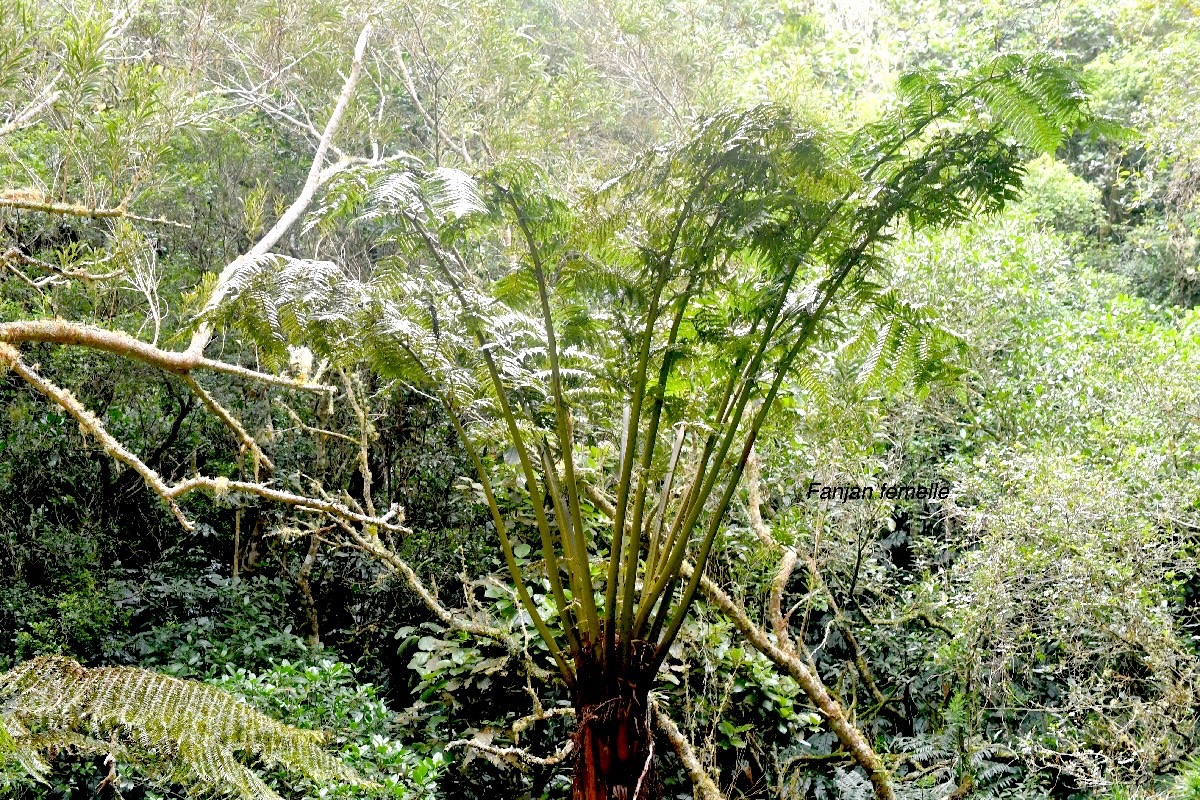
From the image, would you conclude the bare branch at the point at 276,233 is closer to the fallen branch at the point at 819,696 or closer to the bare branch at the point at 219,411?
the bare branch at the point at 219,411

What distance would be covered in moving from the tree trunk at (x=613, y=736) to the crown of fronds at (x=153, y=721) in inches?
20.0

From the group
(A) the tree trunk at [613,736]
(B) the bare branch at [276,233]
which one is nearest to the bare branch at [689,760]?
(A) the tree trunk at [613,736]

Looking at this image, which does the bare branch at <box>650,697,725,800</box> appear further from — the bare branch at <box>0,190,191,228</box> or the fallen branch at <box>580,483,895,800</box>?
the bare branch at <box>0,190,191,228</box>

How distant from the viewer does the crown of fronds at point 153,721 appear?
1655 mm

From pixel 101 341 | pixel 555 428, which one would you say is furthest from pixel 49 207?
pixel 555 428

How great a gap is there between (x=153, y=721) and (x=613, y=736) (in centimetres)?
94

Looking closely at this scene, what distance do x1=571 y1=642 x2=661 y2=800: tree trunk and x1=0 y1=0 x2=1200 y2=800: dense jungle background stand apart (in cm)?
1

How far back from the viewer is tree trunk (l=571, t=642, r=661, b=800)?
6.47ft

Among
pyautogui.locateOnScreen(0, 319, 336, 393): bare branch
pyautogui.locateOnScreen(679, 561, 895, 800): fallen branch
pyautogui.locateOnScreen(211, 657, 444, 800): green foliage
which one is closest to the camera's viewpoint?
pyautogui.locateOnScreen(0, 319, 336, 393): bare branch

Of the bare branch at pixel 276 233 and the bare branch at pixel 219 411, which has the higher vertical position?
the bare branch at pixel 276 233

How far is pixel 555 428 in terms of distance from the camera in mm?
3668

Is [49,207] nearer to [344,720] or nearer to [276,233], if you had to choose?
[276,233]

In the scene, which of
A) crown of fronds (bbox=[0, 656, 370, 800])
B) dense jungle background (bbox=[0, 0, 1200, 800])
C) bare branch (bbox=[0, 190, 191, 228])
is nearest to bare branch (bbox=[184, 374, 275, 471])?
dense jungle background (bbox=[0, 0, 1200, 800])

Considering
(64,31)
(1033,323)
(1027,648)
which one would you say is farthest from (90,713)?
(1033,323)
